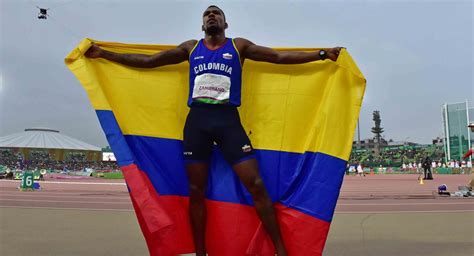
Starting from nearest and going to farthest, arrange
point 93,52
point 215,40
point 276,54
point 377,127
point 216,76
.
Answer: point 216,76
point 215,40
point 276,54
point 93,52
point 377,127

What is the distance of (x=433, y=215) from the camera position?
7.29 meters

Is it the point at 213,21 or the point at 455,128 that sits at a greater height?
the point at 455,128

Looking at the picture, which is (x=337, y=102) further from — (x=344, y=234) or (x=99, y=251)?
(x=99, y=251)

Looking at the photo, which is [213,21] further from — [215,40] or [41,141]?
[41,141]

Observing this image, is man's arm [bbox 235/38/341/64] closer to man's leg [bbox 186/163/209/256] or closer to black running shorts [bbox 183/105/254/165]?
black running shorts [bbox 183/105/254/165]

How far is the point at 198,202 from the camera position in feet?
11.2

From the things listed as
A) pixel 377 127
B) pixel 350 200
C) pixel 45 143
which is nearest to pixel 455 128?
pixel 377 127

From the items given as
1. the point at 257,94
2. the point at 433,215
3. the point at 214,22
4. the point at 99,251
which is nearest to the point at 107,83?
the point at 214,22

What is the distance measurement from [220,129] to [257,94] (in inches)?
27.0

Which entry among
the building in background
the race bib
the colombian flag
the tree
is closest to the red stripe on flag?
the colombian flag

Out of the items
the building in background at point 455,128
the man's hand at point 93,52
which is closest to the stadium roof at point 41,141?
the building in background at point 455,128

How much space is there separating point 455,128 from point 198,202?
307 feet

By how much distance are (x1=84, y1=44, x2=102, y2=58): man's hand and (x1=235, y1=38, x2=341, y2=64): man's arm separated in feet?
4.32

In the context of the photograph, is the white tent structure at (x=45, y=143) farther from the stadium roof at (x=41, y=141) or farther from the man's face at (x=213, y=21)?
the man's face at (x=213, y=21)
